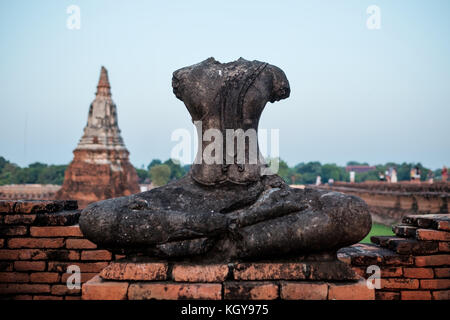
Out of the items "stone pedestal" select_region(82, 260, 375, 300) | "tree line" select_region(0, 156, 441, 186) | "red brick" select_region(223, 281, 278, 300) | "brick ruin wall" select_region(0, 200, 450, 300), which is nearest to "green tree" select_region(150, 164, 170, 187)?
"tree line" select_region(0, 156, 441, 186)

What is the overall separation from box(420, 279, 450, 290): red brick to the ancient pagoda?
3019 centimetres

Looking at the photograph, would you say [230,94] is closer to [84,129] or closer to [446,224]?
[446,224]

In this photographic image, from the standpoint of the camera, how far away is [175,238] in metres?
2.79

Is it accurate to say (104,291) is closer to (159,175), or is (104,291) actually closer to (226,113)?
(226,113)

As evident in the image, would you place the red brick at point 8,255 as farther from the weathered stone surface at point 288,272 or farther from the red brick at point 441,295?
the red brick at point 441,295

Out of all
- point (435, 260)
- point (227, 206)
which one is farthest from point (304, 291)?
point (435, 260)

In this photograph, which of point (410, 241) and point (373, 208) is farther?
point (373, 208)

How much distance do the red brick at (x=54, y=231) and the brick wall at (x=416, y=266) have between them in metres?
2.49

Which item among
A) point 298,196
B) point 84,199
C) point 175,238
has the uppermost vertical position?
point 298,196

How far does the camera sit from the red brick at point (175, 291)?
266 cm

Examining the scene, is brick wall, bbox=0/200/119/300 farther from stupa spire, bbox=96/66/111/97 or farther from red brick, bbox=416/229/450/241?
stupa spire, bbox=96/66/111/97

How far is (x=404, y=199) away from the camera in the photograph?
13.5 metres
